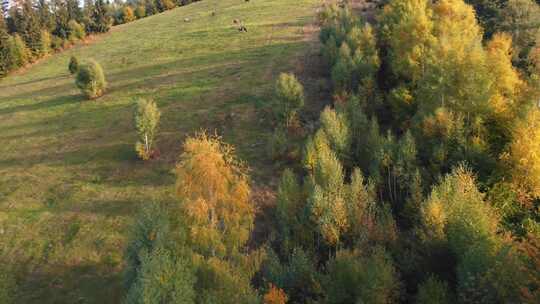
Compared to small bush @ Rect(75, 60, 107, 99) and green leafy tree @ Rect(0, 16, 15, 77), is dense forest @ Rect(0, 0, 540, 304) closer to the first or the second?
small bush @ Rect(75, 60, 107, 99)

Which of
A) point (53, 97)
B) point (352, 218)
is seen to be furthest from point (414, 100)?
point (53, 97)

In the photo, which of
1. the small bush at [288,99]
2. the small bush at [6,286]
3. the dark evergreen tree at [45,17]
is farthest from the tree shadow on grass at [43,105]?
the dark evergreen tree at [45,17]

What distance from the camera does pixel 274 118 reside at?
53500mm

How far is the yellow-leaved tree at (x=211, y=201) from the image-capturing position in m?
27.6

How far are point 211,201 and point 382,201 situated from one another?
1875 cm

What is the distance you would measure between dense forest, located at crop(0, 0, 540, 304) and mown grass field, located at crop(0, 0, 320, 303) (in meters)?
4.42

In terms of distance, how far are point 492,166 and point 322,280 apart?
21.0 meters

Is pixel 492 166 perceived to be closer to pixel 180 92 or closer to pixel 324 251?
pixel 324 251

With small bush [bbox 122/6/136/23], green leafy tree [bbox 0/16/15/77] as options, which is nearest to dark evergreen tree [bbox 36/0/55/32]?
green leafy tree [bbox 0/16/15/77]

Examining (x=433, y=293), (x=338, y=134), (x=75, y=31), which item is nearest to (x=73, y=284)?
(x=338, y=134)

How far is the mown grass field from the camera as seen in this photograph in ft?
117

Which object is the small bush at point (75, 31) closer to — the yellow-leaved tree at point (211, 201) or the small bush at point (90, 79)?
the small bush at point (90, 79)

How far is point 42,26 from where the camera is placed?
107 meters

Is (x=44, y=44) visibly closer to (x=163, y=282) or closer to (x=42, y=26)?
(x=42, y=26)
